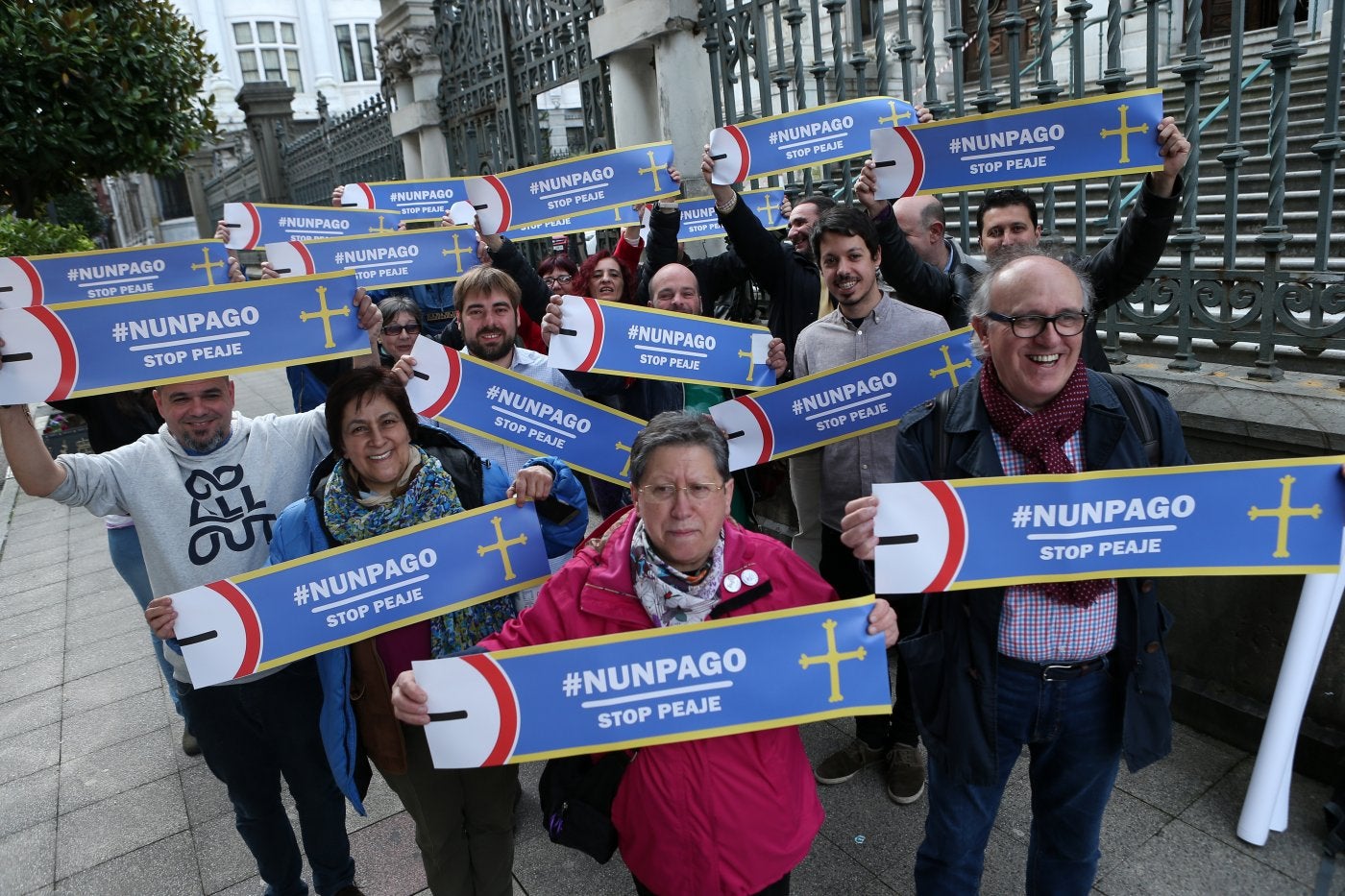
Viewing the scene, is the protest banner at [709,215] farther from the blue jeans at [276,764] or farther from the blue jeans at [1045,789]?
the blue jeans at [1045,789]


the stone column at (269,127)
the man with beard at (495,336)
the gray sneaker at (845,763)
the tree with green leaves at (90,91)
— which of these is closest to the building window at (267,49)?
the stone column at (269,127)

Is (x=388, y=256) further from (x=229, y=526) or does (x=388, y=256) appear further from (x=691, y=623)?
(x=691, y=623)

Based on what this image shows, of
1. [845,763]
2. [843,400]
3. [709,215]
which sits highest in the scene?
[709,215]

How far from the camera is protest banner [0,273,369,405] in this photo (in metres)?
2.68

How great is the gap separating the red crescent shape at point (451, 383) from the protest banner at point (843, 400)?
1.03 metres

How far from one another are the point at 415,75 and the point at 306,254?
6.44m

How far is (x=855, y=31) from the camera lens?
14.9 ft

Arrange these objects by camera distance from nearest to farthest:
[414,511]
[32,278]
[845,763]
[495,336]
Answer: [414,511], [845,763], [32,278], [495,336]

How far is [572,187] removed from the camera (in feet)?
15.3

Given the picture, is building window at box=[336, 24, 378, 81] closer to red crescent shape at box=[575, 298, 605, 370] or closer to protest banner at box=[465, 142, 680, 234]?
protest banner at box=[465, 142, 680, 234]

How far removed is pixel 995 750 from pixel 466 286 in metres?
2.80

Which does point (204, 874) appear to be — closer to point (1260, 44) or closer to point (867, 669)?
point (867, 669)

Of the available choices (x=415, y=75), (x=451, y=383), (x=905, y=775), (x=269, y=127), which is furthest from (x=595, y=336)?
(x=269, y=127)

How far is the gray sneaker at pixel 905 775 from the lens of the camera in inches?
129
